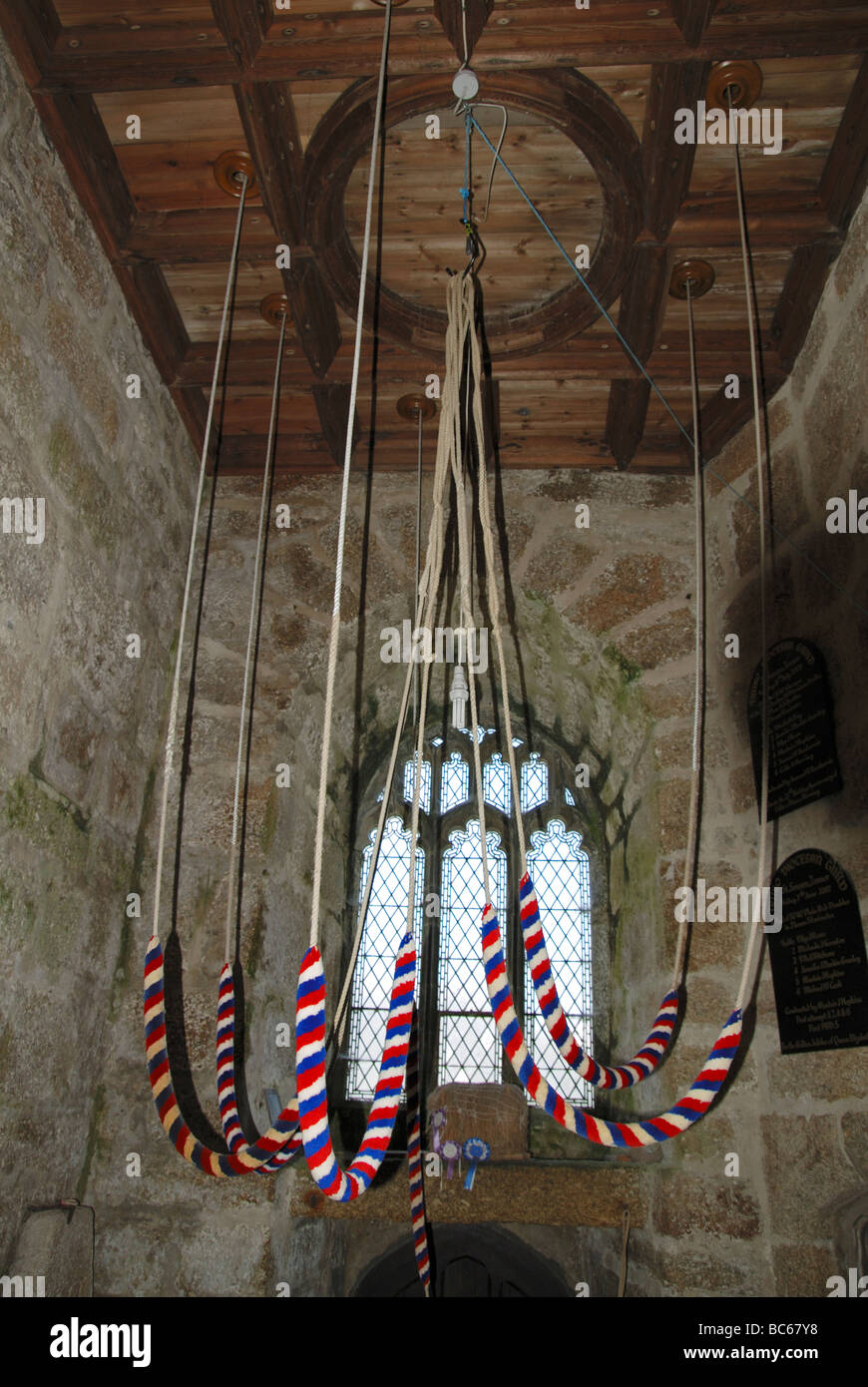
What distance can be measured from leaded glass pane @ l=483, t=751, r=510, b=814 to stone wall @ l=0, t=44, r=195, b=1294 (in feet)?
5.03

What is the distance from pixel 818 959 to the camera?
7.85 feet

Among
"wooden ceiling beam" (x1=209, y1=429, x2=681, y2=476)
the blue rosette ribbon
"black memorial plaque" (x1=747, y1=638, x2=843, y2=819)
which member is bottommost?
the blue rosette ribbon

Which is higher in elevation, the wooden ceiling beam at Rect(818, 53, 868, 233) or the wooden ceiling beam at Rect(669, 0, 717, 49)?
the wooden ceiling beam at Rect(669, 0, 717, 49)

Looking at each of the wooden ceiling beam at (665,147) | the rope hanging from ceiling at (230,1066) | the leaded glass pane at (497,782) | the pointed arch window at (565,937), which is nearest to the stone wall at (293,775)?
the pointed arch window at (565,937)

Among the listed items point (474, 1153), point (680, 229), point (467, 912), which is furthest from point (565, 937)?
point (680, 229)

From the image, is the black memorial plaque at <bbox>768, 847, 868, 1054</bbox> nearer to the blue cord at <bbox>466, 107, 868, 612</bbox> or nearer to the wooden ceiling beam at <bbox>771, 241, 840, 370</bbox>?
the blue cord at <bbox>466, 107, 868, 612</bbox>

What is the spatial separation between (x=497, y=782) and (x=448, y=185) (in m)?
2.29

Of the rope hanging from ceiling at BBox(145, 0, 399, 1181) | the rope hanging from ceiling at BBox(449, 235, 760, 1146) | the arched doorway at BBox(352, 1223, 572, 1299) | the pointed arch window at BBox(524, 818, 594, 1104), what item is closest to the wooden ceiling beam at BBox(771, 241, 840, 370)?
the rope hanging from ceiling at BBox(145, 0, 399, 1181)

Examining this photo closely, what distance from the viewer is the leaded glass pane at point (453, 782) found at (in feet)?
13.4

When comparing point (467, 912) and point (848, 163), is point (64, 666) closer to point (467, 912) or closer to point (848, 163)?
point (467, 912)

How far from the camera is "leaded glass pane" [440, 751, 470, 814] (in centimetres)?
410

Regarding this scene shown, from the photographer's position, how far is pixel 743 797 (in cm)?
292
